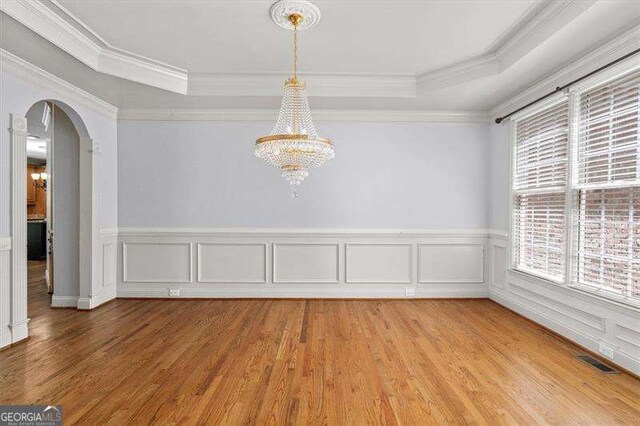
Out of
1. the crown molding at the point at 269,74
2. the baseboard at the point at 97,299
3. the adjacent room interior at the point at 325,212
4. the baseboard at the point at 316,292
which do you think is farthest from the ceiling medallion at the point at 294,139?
the baseboard at the point at 97,299

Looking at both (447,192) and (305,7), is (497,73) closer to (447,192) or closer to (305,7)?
(447,192)

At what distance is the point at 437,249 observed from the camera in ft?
16.6

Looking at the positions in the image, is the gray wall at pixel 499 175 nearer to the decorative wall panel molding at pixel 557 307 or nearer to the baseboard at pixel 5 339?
the decorative wall panel molding at pixel 557 307

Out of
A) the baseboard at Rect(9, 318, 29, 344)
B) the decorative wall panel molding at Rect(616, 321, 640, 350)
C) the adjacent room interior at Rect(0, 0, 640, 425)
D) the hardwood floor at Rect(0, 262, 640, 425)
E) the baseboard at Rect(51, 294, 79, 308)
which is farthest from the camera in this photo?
the baseboard at Rect(51, 294, 79, 308)

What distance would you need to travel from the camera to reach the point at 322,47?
11.6ft

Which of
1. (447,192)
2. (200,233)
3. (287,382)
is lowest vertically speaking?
(287,382)

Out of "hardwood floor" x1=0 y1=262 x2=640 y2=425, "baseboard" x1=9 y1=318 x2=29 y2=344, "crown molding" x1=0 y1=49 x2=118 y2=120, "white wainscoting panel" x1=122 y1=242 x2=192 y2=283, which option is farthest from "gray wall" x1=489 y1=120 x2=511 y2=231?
"baseboard" x1=9 y1=318 x2=29 y2=344

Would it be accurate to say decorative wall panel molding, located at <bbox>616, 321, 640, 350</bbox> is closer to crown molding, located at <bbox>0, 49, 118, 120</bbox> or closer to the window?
the window

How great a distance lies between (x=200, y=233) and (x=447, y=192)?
11.9 feet

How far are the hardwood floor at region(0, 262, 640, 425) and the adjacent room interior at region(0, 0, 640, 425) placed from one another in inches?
0.9

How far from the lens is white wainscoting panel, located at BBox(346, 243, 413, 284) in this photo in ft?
16.5

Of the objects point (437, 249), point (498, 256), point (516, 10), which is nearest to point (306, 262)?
point (437, 249)

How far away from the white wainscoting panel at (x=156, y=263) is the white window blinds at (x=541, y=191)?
4474 millimetres

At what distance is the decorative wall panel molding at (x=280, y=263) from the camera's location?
16.4 ft
